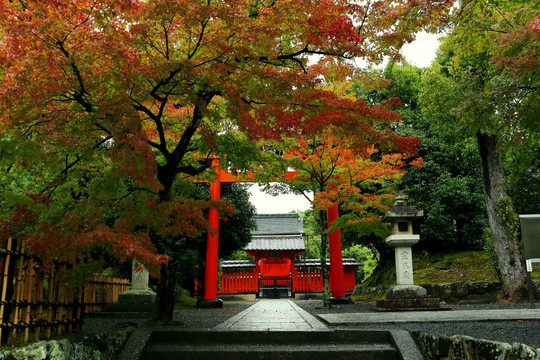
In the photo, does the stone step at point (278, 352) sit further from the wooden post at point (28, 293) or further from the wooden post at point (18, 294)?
the wooden post at point (18, 294)

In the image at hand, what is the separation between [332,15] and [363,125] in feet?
5.09

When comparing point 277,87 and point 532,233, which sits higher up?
point 277,87

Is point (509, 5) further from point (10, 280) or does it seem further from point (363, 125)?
point (10, 280)

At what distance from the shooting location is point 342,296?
12.8 metres

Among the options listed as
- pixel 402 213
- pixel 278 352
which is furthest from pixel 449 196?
pixel 278 352

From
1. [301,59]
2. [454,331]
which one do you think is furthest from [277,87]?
[454,331]

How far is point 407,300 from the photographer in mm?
8852

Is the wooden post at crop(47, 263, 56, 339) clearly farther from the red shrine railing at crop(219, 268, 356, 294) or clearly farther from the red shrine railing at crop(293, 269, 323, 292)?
the red shrine railing at crop(293, 269, 323, 292)

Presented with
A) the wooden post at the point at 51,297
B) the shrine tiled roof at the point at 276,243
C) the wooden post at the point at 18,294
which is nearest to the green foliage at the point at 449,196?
the shrine tiled roof at the point at 276,243

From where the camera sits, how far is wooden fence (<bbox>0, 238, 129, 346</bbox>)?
11.1 ft

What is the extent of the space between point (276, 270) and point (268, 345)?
1896cm

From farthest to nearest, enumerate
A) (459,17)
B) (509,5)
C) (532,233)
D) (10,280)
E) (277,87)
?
(532,233) < (509,5) < (459,17) < (277,87) < (10,280)

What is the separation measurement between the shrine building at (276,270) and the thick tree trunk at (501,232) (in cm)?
949

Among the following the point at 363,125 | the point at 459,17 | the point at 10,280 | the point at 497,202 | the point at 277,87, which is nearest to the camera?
the point at 10,280
